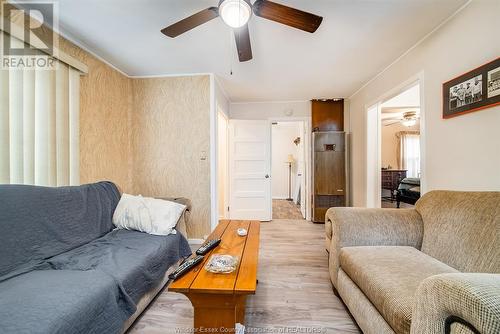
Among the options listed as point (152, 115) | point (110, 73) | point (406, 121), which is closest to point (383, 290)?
point (152, 115)

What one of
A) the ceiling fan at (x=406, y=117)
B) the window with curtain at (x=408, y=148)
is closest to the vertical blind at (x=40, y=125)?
the ceiling fan at (x=406, y=117)

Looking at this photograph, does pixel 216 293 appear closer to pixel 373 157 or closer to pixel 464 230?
pixel 464 230

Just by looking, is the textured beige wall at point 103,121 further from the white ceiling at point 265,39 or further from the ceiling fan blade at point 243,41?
Result: the ceiling fan blade at point 243,41

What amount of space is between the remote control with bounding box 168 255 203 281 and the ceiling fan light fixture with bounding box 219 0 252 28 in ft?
5.07

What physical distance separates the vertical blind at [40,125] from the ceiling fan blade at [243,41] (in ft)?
5.43

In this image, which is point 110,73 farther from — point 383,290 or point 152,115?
point 383,290

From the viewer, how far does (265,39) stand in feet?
6.75

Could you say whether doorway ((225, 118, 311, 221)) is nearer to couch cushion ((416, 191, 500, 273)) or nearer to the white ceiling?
the white ceiling

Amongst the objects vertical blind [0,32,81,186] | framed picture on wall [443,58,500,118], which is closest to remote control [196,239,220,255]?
vertical blind [0,32,81,186]

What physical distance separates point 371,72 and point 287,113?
1.62 metres

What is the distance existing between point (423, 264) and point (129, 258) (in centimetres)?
187

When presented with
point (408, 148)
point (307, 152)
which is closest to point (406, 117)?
point (408, 148)

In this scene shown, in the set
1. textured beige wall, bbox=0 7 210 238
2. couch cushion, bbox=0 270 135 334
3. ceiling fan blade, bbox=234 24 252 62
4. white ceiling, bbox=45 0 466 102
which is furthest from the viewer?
textured beige wall, bbox=0 7 210 238

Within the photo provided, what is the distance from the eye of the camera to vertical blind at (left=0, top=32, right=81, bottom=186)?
5.08ft
